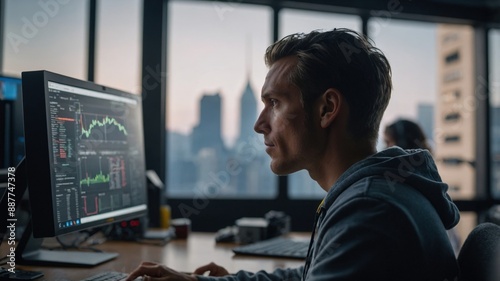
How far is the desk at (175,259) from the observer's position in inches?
56.1

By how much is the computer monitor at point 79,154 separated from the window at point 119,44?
216 centimetres

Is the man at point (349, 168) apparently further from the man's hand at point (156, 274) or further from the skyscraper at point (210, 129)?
the skyscraper at point (210, 129)

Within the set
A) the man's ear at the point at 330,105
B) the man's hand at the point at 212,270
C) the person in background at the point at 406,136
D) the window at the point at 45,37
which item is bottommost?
the man's hand at the point at 212,270

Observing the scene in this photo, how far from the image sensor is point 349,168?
108 centimetres

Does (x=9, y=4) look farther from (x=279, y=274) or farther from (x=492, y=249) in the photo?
(x=492, y=249)

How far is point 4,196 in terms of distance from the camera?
4.52 feet

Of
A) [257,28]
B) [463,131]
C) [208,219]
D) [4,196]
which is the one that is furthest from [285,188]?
[4,196]

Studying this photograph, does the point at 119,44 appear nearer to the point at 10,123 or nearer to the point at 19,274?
the point at 10,123

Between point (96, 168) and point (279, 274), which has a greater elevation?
point (96, 168)

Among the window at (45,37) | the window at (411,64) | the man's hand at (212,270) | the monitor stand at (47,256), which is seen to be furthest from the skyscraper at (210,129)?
the man's hand at (212,270)

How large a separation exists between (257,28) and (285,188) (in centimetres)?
139

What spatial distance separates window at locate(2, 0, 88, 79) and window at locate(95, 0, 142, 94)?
136mm

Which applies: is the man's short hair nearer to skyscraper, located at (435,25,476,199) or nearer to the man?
the man

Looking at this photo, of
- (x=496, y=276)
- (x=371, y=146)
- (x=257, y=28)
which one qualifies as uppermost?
(x=257, y=28)
